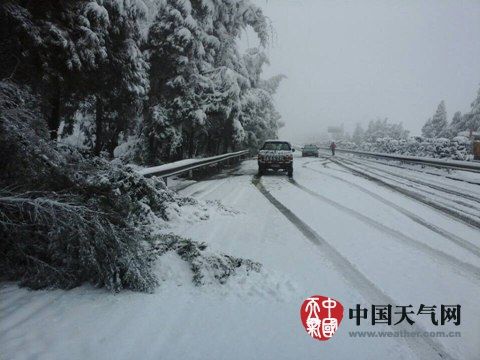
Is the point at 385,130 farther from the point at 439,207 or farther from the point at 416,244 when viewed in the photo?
the point at 416,244

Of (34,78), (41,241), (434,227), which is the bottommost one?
(434,227)

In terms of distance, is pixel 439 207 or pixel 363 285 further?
pixel 439 207

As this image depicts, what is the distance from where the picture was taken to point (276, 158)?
16922 mm

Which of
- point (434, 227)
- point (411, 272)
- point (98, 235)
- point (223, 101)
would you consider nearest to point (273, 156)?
point (223, 101)

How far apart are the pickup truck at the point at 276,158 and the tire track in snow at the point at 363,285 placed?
28.9ft

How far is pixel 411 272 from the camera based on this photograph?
15.7ft

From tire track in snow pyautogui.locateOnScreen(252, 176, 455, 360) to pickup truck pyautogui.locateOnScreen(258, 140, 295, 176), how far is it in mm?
8797

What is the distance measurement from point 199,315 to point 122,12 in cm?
895

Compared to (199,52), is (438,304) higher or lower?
lower

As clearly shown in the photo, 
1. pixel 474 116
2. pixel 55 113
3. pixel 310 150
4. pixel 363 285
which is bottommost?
pixel 363 285

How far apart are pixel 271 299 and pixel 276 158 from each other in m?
13.2

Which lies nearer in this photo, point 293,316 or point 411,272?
point 293,316

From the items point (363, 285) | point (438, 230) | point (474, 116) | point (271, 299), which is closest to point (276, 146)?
point (438, 230)

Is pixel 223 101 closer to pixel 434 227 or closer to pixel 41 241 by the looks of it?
pixel 434 227
